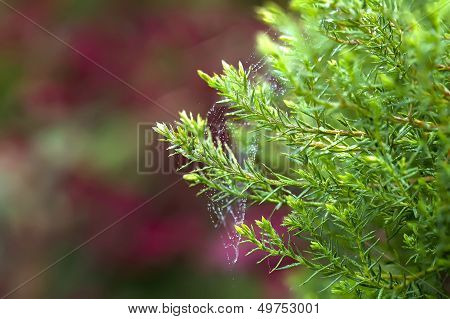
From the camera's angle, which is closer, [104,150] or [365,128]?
[365,128]

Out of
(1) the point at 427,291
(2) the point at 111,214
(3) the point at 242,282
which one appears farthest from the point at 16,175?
(1) the point at 427,291

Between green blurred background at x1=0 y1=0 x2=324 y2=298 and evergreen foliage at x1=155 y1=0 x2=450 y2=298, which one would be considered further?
green blurred background at x1=0 y1=0 x2=324 y2=298

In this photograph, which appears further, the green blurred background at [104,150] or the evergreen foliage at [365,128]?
the green blurred background at [104,150]

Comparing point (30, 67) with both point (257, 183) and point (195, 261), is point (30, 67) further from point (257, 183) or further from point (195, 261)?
point (257, 183)
